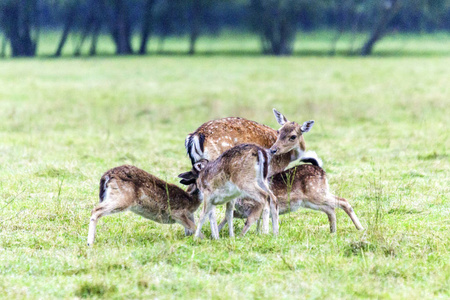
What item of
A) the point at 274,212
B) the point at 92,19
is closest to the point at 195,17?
the point at 92,19

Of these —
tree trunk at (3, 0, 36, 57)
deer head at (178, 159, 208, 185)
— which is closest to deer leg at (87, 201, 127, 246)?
deer head at (178, 159, 208, 185)

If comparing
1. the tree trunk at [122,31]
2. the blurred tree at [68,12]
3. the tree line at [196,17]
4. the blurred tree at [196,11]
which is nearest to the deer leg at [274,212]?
the tree line at [196,17]

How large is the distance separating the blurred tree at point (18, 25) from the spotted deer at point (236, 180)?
33.2 metres

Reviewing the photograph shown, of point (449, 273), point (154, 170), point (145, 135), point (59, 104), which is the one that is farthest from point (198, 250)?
point (59, 104)

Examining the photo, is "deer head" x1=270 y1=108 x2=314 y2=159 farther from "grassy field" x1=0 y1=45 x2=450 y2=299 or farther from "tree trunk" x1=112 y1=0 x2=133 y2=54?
"tree trunk" x1=112 y1=0 x2=133 y2=54

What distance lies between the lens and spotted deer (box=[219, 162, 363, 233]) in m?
6.59

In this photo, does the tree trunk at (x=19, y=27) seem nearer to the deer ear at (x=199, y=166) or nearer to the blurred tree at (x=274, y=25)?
the blurred tree at (x=274, y=25)

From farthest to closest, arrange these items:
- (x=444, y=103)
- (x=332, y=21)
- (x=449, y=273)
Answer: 1. (x=332, y=21)
2. (x=444, y=103)
3. (x=449, y=273)

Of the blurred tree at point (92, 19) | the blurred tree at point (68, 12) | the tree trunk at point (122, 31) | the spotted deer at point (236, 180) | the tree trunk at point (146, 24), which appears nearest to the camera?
the spotted deer at point (236, 180)

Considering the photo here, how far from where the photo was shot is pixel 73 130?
13430mm

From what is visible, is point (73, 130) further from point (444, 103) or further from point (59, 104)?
point (444, 103)

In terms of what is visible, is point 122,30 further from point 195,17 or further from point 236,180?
point 236,180

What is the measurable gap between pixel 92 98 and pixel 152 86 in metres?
3.50

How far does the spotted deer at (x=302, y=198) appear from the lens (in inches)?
260
